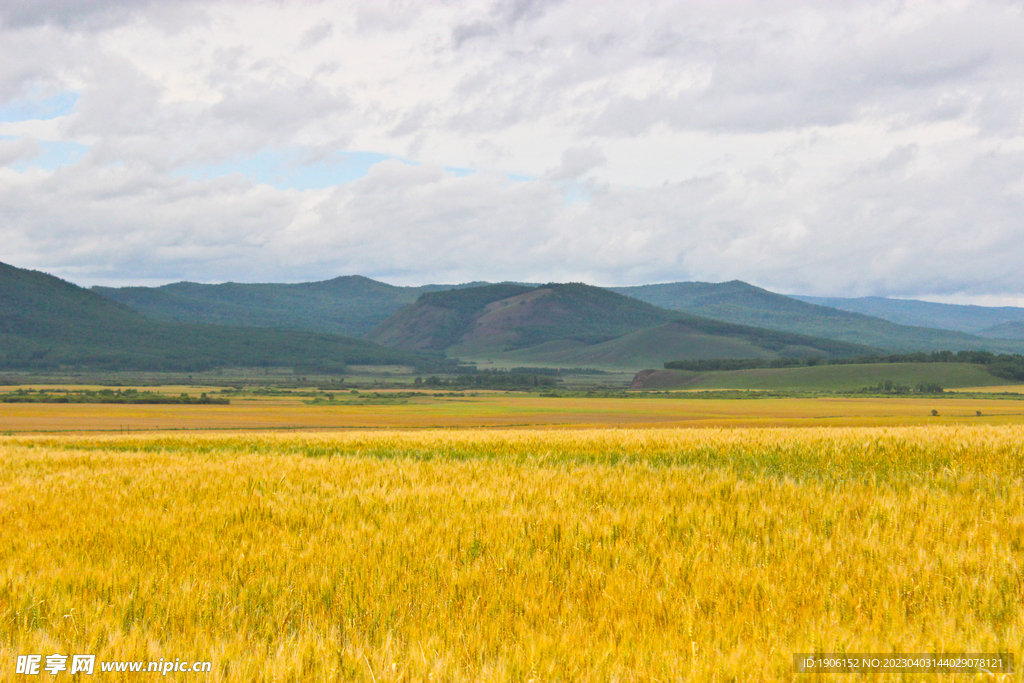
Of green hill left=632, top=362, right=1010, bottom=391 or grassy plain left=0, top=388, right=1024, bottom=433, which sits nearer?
grassy plain left=0, top=388, right=1024, bottom=433

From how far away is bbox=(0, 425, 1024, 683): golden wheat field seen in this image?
5.21 meters

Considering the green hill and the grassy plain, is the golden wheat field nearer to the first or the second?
the grassy plain

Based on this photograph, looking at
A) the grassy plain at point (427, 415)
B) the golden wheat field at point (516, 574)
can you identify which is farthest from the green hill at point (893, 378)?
the golden wheat field at point (516, 574)

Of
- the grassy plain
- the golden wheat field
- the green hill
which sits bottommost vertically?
the grassy plain

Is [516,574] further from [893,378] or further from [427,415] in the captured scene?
[893,378]

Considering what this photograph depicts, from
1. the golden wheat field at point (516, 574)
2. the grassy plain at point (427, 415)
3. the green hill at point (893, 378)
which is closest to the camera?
the golden wheat field at point (516, 574)

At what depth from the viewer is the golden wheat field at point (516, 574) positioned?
521 cm

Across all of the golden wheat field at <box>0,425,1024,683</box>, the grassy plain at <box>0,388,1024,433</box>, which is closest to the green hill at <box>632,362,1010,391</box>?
the grassy plain at <box>0,388,1024,433</box>

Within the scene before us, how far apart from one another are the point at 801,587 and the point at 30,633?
5792 mm

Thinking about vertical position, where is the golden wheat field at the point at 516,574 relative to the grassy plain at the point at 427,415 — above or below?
above

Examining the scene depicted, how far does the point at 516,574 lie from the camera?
717 centimetres

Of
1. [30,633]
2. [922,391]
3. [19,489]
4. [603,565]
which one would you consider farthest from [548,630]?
[922,391]

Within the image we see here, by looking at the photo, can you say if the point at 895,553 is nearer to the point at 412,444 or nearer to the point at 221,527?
the point at 221,527

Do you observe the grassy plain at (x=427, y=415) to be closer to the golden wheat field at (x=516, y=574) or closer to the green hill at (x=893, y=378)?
the green hill at (x=893, y=378)
